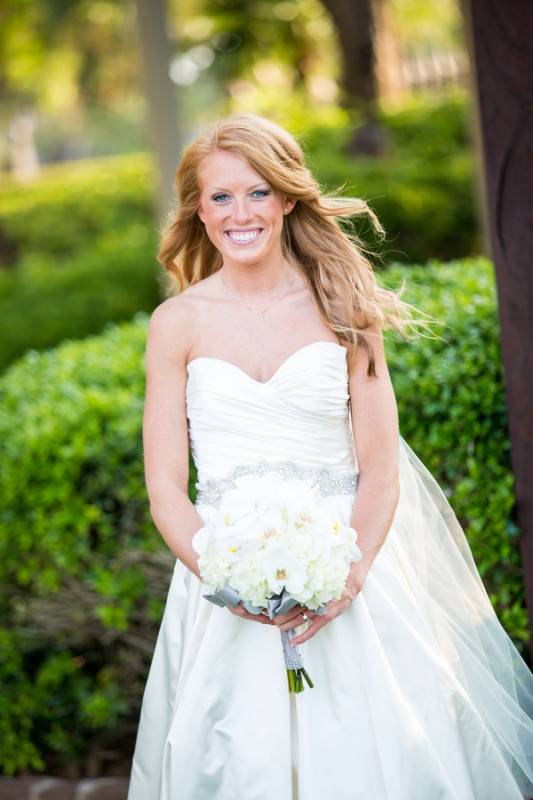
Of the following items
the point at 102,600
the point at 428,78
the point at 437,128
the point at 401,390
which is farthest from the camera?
the point at 428,78

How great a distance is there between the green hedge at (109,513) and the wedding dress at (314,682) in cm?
78

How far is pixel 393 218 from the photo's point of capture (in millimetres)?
12625

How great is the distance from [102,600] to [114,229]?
17391mm

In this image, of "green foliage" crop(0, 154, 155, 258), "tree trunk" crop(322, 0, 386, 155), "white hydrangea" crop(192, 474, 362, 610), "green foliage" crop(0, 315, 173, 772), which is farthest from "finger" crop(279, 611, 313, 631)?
"green foliage" crop(0, 154, 155, 258)

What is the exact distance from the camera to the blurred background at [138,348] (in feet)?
12.6

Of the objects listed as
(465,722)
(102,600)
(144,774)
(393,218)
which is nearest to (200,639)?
(144,774)

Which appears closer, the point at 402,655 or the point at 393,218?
the point at 402,655

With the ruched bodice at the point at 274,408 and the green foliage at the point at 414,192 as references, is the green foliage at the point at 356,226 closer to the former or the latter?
the green foliage at the point at 414,192

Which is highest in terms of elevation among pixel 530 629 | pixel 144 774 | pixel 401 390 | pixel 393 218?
pixel 393 218

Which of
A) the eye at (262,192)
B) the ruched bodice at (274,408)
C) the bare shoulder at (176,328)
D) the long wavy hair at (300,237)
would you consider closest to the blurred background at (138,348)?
the long wavy hair at (300,237)

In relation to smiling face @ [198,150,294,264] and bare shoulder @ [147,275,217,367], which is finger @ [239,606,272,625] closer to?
bare shoulder @ [147,275,217,367]

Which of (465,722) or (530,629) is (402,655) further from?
(530,629)

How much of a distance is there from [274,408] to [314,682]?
74cm

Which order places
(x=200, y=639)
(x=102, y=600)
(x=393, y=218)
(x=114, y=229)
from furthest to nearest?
(x=114, y=229)
(x=393, y=218)
(x=102, y=600)
(x=200, y=639)
